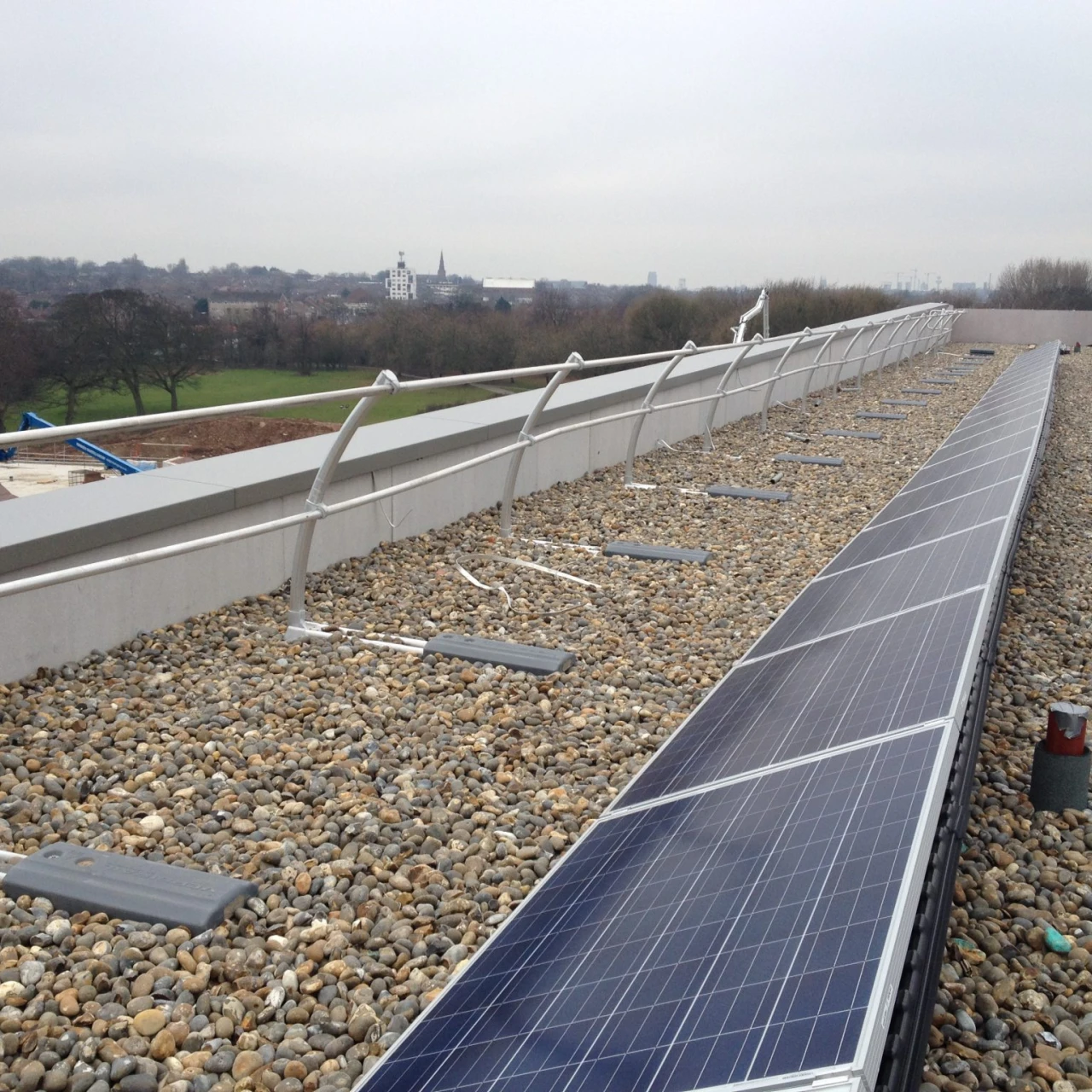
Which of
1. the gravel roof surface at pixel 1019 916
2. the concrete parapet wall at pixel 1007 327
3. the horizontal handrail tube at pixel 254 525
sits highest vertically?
the concrete parapet wall at pixel 1007 327

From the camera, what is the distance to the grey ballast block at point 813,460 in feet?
31.4

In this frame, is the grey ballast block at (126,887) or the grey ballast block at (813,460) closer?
the grey ballast block at (126,887)

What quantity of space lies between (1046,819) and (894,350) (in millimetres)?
17648

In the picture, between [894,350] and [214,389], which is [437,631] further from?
[214,389]

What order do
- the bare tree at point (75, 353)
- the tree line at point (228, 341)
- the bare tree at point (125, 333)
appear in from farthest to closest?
1. the bare tree at point (125, 333)
2. the bare tree at point (75, 353)
3. the tree line at point (228, 341)

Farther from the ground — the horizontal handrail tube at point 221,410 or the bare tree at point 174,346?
the bare tree at point 174,346

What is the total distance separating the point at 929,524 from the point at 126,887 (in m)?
4.12

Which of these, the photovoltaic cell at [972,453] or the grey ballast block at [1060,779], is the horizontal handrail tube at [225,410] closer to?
the grey ballast block at [1060,779]

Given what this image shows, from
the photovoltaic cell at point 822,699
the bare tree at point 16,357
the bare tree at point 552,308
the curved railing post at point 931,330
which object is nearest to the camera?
the photovoltaic cell at point 822,699

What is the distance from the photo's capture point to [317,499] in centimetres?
446

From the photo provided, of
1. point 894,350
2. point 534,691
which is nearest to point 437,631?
point 534,691

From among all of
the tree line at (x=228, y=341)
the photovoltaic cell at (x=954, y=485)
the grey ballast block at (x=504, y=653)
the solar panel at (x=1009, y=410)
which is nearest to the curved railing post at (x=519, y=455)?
the grey ballast block at (x=504, y=653)

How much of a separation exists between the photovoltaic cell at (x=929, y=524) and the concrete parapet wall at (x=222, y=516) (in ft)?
7.71

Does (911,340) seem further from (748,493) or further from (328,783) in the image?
(328,783)
